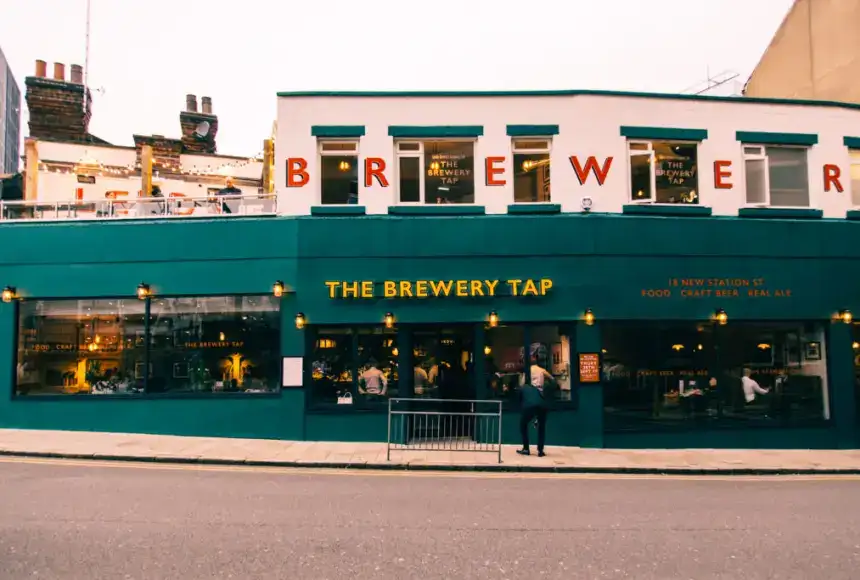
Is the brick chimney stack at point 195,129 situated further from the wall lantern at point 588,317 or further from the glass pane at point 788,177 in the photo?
the glass pane at point 788,177

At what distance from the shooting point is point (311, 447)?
14211mm

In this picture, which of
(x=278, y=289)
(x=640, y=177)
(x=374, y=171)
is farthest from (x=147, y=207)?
(x=640, y=177)

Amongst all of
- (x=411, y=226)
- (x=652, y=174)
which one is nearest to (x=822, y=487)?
(x=652, y=174)

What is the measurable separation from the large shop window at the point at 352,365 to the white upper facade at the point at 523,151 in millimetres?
2832

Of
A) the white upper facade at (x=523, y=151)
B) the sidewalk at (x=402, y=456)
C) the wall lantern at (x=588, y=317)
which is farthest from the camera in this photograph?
the white upper facade at (x=523, y=151)

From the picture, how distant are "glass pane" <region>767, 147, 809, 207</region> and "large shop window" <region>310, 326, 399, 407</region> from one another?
31.1ft

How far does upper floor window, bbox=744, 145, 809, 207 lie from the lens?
53.0ft

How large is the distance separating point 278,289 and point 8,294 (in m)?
6.26

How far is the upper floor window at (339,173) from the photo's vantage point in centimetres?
1577

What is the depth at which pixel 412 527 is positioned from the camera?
754cm

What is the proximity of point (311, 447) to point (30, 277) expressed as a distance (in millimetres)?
7779

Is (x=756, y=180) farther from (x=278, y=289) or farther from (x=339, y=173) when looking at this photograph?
(x=278, y=289)

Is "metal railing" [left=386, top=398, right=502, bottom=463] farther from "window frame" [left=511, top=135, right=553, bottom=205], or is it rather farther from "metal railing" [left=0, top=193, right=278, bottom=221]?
"metal railing" [left=0, top=193, right=278, bottom=221]

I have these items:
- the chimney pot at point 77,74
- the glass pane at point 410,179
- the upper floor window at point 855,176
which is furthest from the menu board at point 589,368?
the chimney pot at point 77,74
